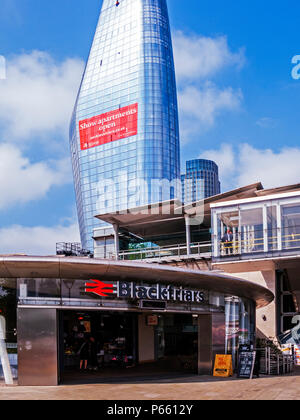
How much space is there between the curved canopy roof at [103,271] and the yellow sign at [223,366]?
9.58 ft

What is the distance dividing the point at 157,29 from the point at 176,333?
123 meters

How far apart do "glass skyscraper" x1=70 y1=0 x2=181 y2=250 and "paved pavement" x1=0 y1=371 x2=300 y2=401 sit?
115415 millimetres

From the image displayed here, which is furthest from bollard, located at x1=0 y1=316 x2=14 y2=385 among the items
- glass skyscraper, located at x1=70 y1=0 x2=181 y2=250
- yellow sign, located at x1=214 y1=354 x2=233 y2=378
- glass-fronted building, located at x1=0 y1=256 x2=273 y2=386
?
glass skyscraper, located at x1=70 y1=0 x2=181 y2=250

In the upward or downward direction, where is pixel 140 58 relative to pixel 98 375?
upward

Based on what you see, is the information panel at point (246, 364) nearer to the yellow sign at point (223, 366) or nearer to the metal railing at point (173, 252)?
the yellow sign at point (223, 366)

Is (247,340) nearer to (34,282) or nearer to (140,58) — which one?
(34,282)

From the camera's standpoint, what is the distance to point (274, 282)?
34906 millimetres

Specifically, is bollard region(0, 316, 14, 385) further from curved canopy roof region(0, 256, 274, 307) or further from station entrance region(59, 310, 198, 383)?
station entrance region(59, 310, 198, 383)

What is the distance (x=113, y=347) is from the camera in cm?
Answer: 2538

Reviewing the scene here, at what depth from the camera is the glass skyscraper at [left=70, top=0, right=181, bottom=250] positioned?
5305 inches

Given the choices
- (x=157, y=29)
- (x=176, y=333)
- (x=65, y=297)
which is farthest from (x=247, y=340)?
(x=157, y=29)

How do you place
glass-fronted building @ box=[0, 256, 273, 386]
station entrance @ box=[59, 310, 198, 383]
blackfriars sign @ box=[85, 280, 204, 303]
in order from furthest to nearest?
station entrance @ box=[59, 310, 198, 383] < blackfriars sign @ box=[85, 280, 204, 303] < glass-fronted building @ box=[0, 256, 273, 386]

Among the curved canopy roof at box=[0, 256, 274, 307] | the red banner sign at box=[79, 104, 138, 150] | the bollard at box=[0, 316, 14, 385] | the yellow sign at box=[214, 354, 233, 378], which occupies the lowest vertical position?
the yellow sign at box=[214, 354, 233, 378]
